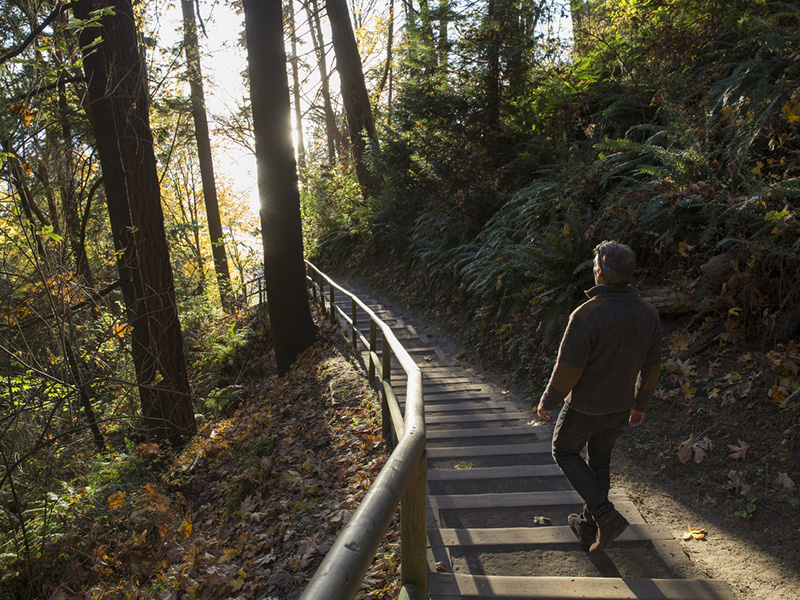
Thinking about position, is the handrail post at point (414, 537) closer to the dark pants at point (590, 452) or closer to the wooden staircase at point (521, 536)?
the wooden staircase at point (521, 536)

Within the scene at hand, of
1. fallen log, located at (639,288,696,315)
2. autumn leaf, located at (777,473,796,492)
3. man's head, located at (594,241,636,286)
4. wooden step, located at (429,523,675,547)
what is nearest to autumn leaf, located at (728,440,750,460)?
autumn leaf, located at (777,473,796,492)

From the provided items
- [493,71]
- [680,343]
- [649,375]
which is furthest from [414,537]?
[493,71]

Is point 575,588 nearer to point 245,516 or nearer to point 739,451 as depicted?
point 739,451

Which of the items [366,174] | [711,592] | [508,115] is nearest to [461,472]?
[711,592]

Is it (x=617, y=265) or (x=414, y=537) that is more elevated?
(x=617, y=265)

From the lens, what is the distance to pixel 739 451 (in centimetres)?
431

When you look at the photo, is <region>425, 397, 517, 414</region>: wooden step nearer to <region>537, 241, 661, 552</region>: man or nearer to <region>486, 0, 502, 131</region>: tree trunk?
<region>537, 241, 661, 552</region>: man

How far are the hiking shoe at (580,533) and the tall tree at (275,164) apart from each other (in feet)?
25.0

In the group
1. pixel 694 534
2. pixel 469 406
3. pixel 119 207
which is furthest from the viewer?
pixel 119 207

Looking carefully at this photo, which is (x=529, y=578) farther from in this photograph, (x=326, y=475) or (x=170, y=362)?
(x=170, y=362)

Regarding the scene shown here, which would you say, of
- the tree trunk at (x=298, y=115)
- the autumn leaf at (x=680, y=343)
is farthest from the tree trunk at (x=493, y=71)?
the tree trunk at (x=298, y=115)

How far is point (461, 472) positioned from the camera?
465 centimetres

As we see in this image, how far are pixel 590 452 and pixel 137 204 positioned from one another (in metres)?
7.42

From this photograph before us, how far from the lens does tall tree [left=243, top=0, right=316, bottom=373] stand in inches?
364
